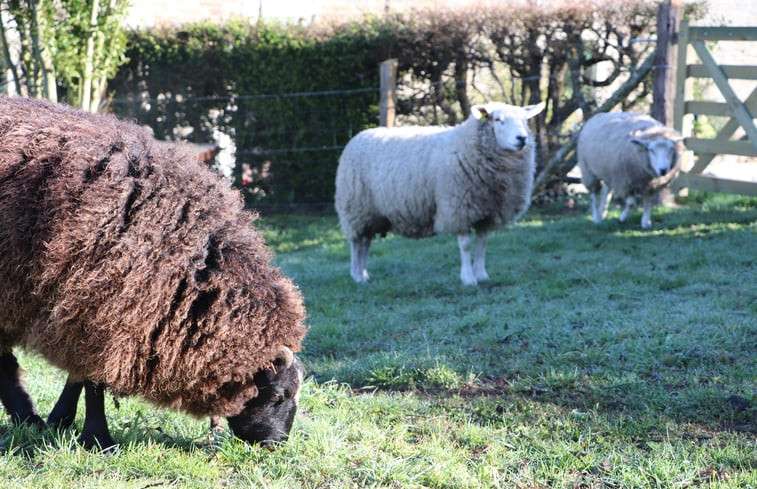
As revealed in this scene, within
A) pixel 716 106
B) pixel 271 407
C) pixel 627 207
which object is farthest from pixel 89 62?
pixel 716 106

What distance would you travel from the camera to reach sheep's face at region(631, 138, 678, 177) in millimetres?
9172

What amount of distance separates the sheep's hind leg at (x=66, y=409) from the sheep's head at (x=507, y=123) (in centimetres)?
468

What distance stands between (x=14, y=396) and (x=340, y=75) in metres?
8.18

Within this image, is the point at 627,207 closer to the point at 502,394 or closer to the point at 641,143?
the point at 641,143

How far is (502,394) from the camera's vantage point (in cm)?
451

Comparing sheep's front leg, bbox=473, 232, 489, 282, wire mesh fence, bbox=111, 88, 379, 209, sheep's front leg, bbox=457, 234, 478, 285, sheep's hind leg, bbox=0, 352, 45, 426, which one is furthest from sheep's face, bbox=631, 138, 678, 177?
sheep's hind leg, bbox=0, 352, 45, 426

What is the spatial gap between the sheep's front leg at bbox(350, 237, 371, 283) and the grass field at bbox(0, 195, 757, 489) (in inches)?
8.5

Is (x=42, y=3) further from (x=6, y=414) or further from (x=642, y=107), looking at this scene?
(x=642, y=107)

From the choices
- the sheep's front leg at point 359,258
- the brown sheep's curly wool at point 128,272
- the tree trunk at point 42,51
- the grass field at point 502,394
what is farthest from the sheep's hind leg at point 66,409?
the tree trunk at point 42,51

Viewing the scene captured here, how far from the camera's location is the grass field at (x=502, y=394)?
3.46m

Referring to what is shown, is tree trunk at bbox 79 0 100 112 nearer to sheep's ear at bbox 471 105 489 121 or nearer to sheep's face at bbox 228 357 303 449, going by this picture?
sheep's ear at bbox 471 105 489 121

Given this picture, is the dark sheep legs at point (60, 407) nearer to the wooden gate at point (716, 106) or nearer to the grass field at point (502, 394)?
the grass field at point (502, 394)

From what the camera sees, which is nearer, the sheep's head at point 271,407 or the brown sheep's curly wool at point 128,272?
the brown sheep's curly wool at point 128,272

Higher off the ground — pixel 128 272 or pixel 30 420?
pixel 128 272
